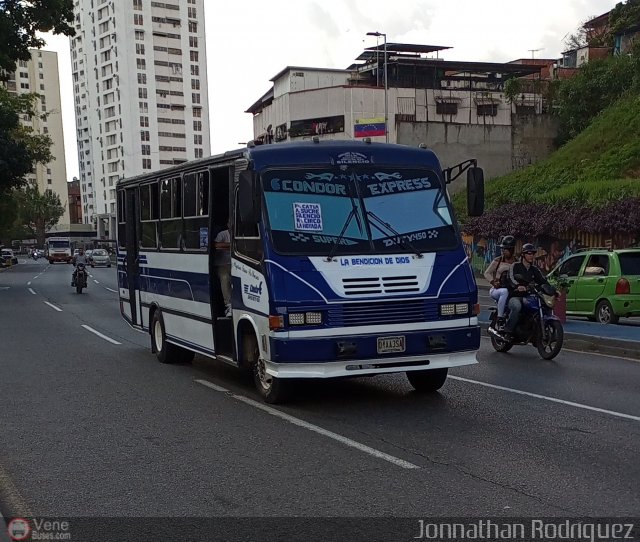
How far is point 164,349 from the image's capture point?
40.0ft

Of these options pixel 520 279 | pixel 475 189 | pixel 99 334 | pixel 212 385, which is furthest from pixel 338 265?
pixel 99 334

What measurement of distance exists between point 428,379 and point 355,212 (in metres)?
2.18

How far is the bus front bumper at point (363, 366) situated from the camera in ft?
25.7

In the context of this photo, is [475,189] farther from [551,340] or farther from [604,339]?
[604,339]

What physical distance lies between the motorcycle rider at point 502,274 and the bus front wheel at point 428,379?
354 cm

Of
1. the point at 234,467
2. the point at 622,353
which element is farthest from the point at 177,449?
the point at 622,353

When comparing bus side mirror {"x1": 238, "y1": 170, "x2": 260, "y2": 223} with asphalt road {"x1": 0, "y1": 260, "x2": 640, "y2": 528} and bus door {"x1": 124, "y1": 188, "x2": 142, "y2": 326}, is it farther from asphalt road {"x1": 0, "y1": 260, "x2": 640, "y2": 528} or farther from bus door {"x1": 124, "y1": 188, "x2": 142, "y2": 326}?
bus door {"x1": 124, "y1": 188, "x2": 142, "y2": 326}

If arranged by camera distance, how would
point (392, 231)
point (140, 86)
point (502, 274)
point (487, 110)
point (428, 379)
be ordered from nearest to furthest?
point (392, 231) < point (428, 379) < point (502, 274) < point (487, 110) < point (140, 86)

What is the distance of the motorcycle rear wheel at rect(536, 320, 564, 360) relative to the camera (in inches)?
448

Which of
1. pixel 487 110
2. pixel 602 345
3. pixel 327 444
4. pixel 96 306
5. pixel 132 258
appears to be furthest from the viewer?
pixel 487 110

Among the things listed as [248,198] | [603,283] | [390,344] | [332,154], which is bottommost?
[603,283]

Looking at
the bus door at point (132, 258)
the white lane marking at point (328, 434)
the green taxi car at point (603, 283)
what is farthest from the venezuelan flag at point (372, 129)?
the white lane marking at point (328, 434)

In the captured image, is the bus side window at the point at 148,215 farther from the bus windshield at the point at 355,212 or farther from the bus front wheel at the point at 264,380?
the bus windshield at the point at 355,212

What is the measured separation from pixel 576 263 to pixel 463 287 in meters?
10.2
